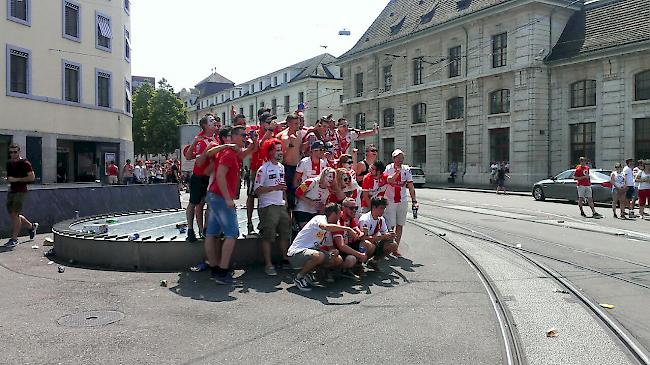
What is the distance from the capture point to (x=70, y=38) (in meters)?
27.2

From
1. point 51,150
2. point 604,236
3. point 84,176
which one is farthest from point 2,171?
point 604,236

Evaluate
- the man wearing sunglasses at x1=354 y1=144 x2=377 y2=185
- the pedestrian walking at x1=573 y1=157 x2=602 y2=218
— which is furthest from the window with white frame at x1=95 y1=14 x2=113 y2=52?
the pedestrian walking at x1=573 y1=157 x2=602 y2=218

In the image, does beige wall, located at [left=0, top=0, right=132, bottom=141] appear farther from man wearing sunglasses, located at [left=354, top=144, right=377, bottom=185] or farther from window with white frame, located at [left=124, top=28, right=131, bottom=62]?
man wearing sunglasses, located at [left=354, top=144, right=377, bottom=185]

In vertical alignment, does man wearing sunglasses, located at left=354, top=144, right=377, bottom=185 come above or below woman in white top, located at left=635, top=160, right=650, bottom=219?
above

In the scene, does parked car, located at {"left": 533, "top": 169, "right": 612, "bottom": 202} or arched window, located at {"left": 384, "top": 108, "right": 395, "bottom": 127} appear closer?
parked car, located at {"left": 533, "top": 169, "right": 612, "bottom": 202}

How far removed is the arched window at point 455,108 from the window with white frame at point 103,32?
78.4 feet

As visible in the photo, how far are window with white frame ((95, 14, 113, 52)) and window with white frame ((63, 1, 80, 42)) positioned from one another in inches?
56.1

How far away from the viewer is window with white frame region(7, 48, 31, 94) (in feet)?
79.1

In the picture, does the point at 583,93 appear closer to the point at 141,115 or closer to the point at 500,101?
the point at 500,101

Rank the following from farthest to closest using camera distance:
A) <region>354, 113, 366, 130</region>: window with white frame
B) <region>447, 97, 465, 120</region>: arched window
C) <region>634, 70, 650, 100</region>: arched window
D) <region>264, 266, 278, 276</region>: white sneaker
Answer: <region>354, 113, 366, 130</region>: window with white frame < <region>447, 97, 465, 120</region>: arched window < <region>634, 70, 650, 100</region>: arched window < <region>264, 266, 278, 276</region>: white sneaker

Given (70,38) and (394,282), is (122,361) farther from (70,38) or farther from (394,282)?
(70,38)

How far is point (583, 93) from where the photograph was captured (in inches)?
1347


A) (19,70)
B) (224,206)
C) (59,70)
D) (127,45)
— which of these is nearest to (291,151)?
→ (224,206)

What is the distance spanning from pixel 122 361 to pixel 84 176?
27295 mm
